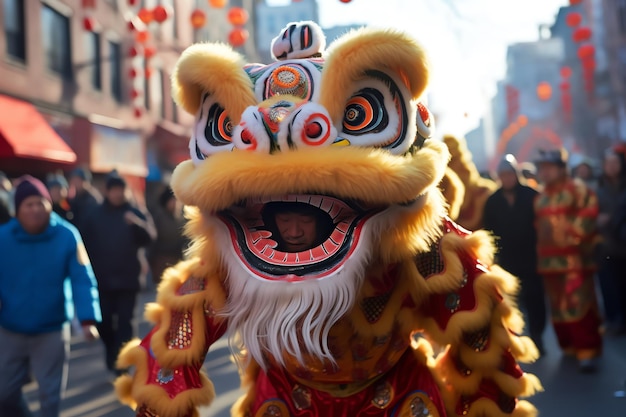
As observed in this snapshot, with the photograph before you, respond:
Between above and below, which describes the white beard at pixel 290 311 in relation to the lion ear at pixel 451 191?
below

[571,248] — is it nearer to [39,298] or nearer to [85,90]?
[39,298]

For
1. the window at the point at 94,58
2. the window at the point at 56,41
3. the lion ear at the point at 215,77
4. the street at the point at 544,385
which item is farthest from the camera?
the window at the point at 94,58

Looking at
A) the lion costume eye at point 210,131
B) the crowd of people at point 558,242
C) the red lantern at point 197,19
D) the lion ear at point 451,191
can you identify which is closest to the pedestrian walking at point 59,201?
the crowd of people at point 558,242

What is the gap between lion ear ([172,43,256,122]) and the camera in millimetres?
2645

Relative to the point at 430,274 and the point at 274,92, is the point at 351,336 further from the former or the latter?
the point at 274,92

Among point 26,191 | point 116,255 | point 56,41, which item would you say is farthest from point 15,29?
point 26,191

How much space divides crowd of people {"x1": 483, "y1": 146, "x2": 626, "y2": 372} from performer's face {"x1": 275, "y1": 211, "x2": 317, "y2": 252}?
409 cm

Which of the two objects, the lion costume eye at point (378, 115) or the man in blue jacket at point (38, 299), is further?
the man in blue jacket at point (38, 299)

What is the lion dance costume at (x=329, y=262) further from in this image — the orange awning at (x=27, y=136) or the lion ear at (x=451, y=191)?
the orange awning at (x=27, y=136)

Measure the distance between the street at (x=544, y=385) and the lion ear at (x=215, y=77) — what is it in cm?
316

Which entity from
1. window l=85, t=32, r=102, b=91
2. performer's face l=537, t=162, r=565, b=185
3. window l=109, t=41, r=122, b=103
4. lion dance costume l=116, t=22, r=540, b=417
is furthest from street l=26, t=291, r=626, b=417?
window l=109, t=41, r=122, b=103

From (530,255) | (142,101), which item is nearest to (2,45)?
(142,101)

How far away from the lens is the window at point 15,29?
49.6 ft

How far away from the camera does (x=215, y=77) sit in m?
2.66
